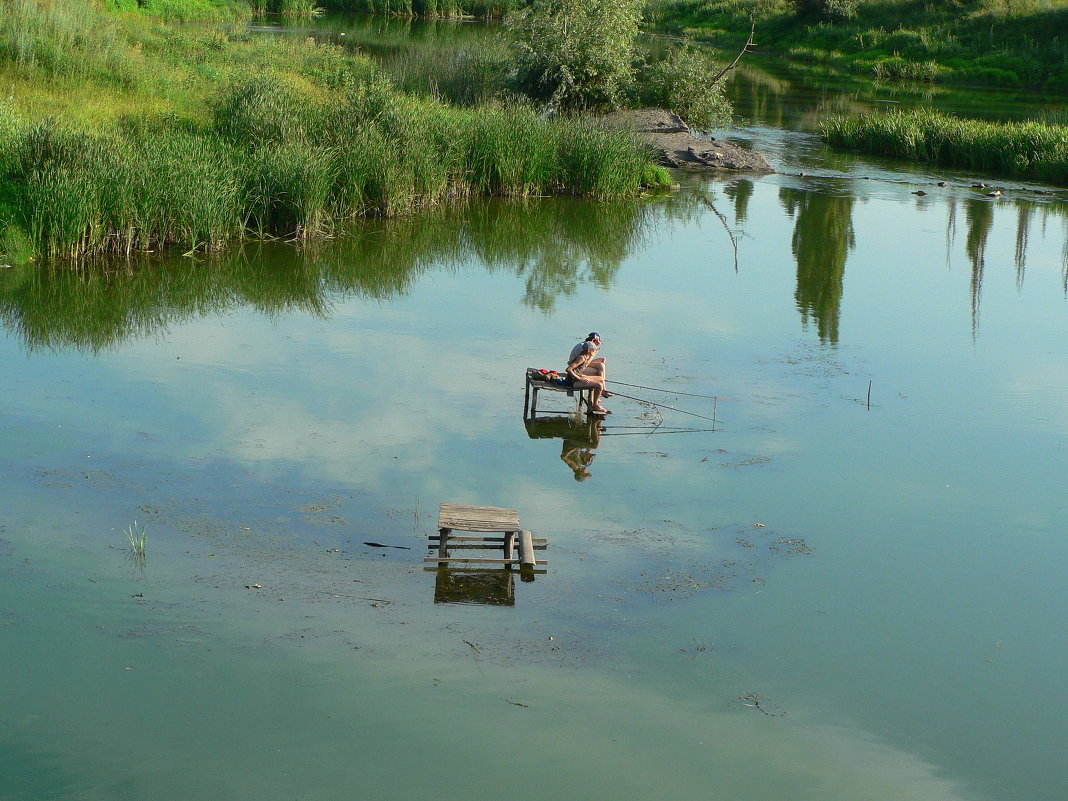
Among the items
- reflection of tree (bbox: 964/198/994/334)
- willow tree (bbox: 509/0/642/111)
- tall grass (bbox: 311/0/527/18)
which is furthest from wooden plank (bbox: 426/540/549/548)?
tall grass (bbox: 311/0/527/18)

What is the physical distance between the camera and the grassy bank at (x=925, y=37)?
46.1 m

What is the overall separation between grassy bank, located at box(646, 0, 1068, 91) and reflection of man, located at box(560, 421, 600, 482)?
1568 inches

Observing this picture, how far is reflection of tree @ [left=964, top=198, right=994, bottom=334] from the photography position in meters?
17.2

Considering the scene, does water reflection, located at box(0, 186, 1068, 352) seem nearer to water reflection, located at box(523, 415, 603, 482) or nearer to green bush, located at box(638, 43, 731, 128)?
water reflection, located at box(523, 415, 603, 482)

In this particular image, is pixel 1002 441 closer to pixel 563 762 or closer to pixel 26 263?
pixel 563 762

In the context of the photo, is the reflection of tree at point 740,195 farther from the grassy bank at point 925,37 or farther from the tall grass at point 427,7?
the tall grass at point 427,7

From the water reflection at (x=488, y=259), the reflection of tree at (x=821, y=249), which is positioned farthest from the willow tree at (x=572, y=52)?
the reflection of tree at (x=821, y=249)

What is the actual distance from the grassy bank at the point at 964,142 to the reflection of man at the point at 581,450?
20.6 meters

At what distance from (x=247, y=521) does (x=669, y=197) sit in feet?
55.4

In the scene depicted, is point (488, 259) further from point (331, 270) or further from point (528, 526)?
point (528, 526)

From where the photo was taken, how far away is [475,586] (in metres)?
7.93

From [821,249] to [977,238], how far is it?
11.5 feet

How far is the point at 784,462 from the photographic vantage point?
10305 millimetres

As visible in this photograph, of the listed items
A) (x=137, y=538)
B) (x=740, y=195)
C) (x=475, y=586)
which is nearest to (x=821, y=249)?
(x=740, y=195)
